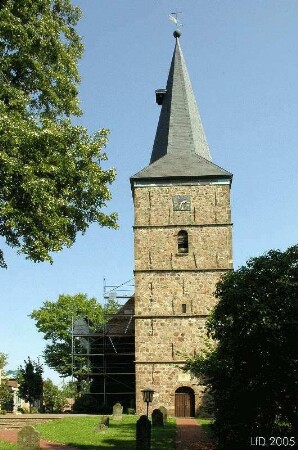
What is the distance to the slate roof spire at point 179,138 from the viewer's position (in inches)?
1283

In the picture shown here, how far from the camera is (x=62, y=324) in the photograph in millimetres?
49875

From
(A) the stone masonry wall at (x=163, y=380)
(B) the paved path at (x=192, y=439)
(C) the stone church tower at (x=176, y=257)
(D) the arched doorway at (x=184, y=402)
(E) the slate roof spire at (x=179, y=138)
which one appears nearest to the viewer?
(B) the paved path at (x=192, y=439)

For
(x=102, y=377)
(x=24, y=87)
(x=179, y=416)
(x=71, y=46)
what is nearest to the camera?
(x=24, y=87)

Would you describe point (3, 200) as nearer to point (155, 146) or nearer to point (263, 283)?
point (263, 283)

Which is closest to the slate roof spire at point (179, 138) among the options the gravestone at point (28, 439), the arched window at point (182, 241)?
the arched window at point (182, 241)

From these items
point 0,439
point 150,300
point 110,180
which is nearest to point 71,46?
point 110,180

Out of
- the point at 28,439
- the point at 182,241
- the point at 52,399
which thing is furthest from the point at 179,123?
the point at 52,399

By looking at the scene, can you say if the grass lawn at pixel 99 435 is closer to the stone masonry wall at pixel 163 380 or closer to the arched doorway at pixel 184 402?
the stone masonry wall at pixel 163 380

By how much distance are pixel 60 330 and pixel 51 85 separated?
36966 mm

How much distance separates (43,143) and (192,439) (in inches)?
399

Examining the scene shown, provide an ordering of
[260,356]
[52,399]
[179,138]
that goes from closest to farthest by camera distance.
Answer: [260,356] < [179,138] < [52,399]

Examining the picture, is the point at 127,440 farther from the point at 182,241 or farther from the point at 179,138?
the point at 179,138

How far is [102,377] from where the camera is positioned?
35.6 m

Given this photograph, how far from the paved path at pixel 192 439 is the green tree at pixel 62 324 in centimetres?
2744
